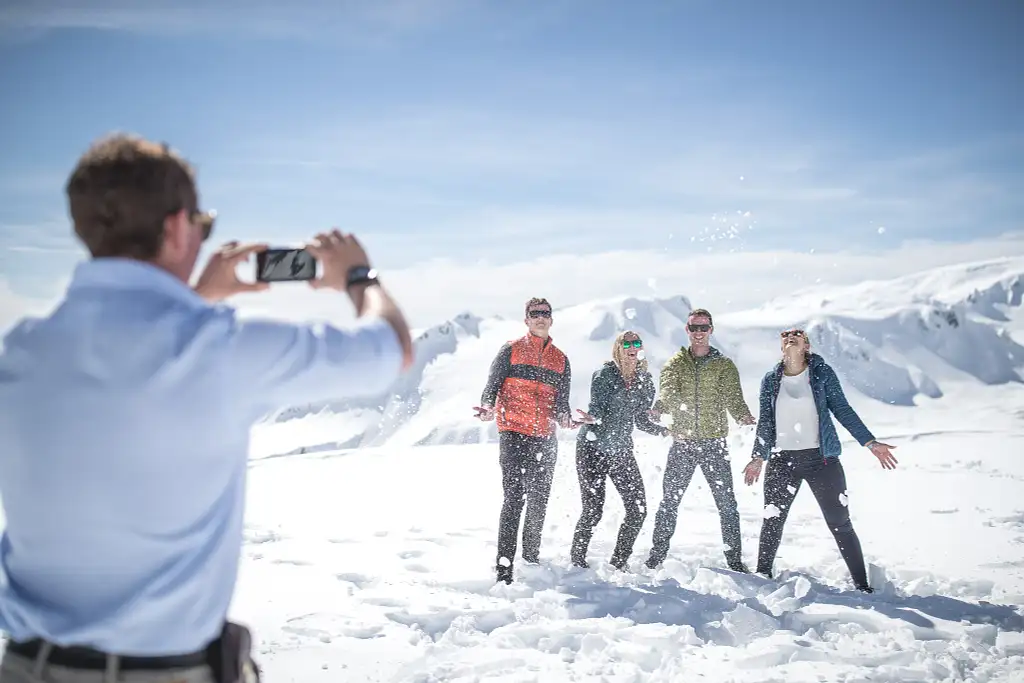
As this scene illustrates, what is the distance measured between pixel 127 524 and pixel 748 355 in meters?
109

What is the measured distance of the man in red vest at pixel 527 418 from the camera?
6516mm

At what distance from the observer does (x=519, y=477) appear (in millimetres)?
6527

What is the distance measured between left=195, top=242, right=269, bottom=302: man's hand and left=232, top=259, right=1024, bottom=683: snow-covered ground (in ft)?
11.1

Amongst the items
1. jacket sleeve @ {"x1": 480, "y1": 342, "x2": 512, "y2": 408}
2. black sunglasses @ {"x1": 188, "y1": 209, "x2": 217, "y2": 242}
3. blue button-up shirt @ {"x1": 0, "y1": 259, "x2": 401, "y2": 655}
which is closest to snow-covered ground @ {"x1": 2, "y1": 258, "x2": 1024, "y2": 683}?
jacket sleeve @ {"x1": 480, "y1": 342, "x2": 512, "y2": 408}

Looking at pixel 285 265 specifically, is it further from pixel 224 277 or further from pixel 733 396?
pixel 733 396

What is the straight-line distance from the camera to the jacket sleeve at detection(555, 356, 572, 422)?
671 centimetres

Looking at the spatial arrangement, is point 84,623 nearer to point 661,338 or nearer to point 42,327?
point 42,327

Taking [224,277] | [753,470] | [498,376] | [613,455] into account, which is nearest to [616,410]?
[613,455]

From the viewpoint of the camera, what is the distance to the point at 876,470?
12.4 metres

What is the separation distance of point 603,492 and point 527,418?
1.17 metres

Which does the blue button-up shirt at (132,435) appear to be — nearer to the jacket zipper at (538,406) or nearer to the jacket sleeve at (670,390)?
the jacket zipper at (538,406)

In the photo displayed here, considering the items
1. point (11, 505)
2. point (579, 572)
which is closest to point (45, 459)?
point (11, 505)

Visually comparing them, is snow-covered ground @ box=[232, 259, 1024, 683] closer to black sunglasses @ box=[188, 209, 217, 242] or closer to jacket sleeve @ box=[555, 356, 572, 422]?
jacket sleeve @ box=[555, 356, 572, 422]

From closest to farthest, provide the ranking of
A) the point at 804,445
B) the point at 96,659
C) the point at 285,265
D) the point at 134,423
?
the point at 134,423 → the point at 96,659 → the point at 285,265 → the point at 804,445
